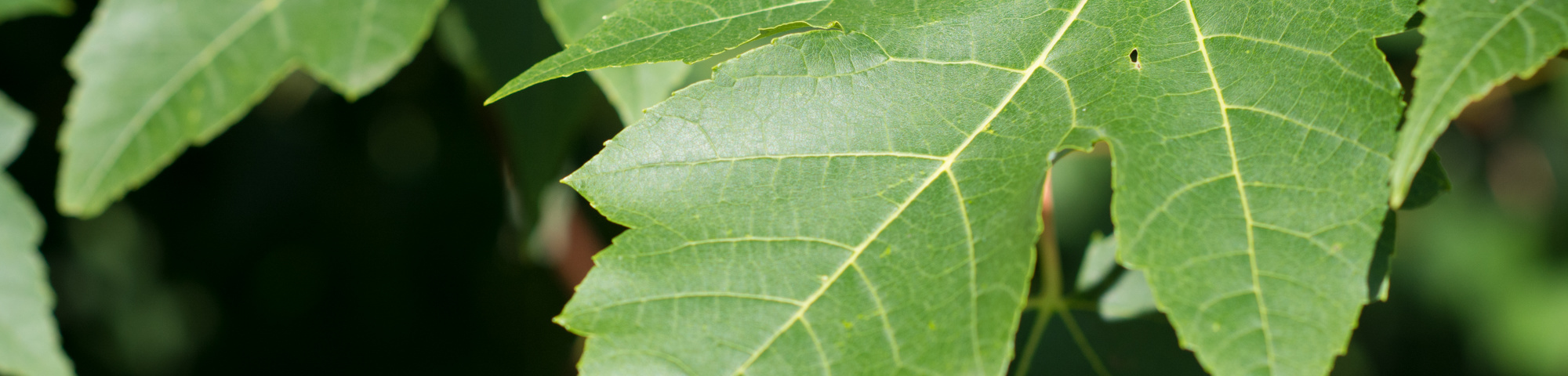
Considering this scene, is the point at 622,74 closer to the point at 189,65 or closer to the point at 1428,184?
the point at 189,65

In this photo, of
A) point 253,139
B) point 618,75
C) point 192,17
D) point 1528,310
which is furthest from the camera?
point 1528,310

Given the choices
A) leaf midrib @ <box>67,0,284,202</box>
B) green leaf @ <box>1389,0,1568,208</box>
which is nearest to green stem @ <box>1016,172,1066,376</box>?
green leaf @ <box>1389,0,1568,208</box>

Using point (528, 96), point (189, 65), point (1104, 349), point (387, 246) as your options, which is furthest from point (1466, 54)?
point (387, 246)

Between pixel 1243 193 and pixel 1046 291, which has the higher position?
pixel 1243 193

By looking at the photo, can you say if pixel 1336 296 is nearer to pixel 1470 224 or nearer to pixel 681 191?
pixel 681 191

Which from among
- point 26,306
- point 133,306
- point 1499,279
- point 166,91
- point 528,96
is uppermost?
point 166,91

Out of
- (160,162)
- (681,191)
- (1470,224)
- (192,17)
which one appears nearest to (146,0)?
(192,17)

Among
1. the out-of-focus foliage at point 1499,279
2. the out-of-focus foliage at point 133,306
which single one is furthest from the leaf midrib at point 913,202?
the out-of-focus foliage at point 1499,279
